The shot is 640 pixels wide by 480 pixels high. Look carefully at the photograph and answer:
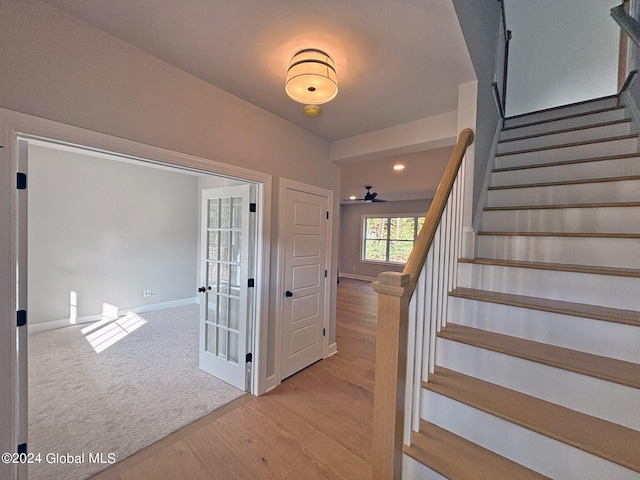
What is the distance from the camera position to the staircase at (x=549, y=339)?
0.98 meters

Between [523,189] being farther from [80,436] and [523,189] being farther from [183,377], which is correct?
[80,436]

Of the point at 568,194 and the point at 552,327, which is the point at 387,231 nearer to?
the point at 568,194

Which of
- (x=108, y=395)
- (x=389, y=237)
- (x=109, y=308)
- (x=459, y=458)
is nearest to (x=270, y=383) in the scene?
(x=108, y=395)

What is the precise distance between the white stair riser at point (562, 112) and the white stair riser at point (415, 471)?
3313 millimetres

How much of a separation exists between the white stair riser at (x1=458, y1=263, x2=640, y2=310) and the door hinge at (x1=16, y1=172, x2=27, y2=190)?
8.70 ft

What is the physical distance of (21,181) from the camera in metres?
1.28

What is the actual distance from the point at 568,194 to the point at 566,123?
1.14 meters

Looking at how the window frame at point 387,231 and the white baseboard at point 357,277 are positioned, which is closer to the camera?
the window frame at point 387,231

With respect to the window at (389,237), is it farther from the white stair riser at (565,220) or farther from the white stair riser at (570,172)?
the white stair riser at (565,220)

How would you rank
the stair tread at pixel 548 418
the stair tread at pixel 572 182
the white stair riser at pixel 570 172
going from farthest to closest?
1. the white stair riser at pixel 570 172
2. the stair tread at pixel 572 182
3. the stair tread at pixel 548 418

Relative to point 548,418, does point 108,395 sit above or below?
below

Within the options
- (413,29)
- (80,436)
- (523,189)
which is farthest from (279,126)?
(80,436)

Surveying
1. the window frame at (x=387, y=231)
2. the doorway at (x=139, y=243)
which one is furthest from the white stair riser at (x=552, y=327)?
the window frame at (x=387, y=231)

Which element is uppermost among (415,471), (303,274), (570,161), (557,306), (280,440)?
(570,161)
